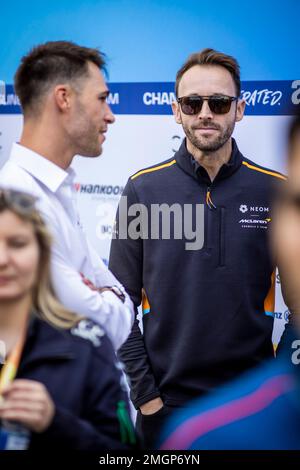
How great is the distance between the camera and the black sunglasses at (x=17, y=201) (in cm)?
100

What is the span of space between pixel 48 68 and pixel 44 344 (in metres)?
0.55

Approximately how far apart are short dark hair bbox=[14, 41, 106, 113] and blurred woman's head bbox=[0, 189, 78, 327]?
268 mm

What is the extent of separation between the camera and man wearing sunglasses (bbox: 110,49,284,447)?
1.64 metres

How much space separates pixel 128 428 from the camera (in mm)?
1075

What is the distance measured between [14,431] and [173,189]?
96cm

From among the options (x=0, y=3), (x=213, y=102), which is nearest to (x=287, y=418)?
(x=213, y=102)

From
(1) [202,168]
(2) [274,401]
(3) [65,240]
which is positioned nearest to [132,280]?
(1) [202,168]

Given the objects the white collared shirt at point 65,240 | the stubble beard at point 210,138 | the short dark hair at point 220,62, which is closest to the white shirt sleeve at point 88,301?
the white collared shirt at point 65,240

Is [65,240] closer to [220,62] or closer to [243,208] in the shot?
[243,208]

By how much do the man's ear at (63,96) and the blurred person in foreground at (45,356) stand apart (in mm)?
247

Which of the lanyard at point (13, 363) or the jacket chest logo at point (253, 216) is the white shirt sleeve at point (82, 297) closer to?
the lanyard at point (13, 363)

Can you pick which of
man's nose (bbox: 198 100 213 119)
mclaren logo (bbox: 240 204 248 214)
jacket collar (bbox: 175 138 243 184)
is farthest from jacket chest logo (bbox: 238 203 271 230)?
man's nose (bbox: 198 100 213 119)

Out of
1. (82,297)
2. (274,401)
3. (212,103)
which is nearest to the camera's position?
(274,401)

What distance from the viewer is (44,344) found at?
1.01m
